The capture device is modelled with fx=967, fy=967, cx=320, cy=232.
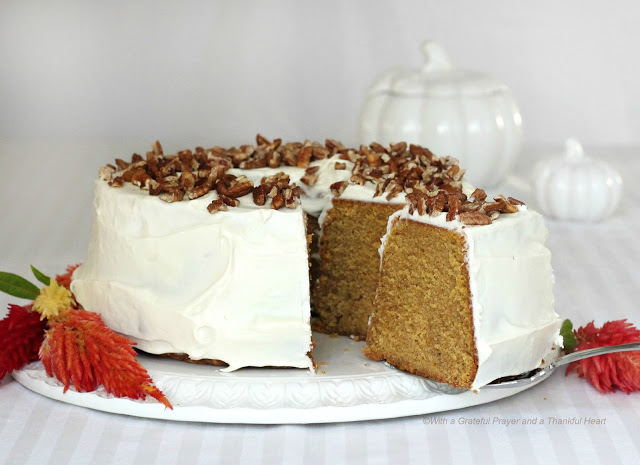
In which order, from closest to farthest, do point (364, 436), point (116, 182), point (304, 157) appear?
point (364, 436)
point (116, 182)
point (304, 157)

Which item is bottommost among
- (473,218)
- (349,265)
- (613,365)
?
(613,365)

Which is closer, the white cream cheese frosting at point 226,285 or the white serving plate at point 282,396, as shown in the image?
the white serving plate at point 282,396

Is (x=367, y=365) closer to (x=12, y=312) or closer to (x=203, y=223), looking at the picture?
(x=203, y=223)

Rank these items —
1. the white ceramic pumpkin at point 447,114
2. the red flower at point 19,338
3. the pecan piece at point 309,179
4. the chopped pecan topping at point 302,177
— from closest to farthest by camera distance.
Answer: the chopped pecan topping at point 302,177, the red flower at point 19,338, the pecan piece at point 309,179, the white ceramic pumpkin at point 447,114

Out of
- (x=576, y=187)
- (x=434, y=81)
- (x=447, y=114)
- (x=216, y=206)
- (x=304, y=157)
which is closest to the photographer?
(x=216, y=206)

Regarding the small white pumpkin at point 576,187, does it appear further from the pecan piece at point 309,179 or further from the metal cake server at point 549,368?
the metal cake server at point 549,368

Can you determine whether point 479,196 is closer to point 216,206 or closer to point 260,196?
point 260,196

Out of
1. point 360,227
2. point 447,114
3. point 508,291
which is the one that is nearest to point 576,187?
point 447,114

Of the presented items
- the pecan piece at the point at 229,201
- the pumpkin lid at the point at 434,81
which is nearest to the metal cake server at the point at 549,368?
the pecan piece at the point at 229,201
